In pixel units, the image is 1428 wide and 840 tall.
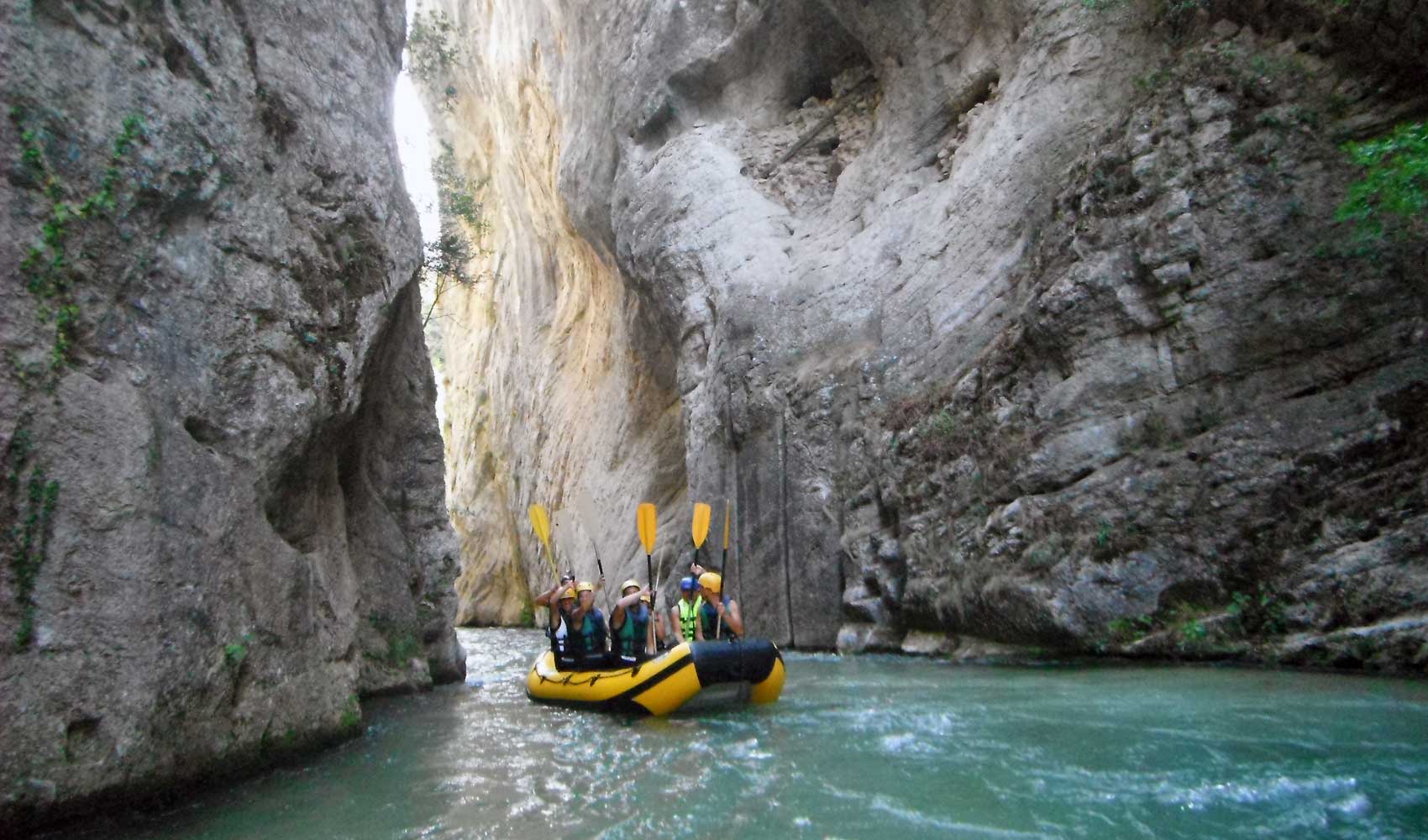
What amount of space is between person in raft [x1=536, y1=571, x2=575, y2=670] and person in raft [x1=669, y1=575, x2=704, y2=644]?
100cm

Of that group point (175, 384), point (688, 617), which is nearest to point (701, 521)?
point (688, 617)

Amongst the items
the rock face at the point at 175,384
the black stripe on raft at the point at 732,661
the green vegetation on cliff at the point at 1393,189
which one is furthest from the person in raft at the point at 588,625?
the green vegetation on cliff at the point at 1393,189

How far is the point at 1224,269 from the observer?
8266 millimetres

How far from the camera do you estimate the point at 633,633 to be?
8.59m

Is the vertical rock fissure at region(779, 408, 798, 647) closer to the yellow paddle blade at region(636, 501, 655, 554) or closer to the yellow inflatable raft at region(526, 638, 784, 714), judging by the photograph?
the yellow paddle blade at region(636, 501, 655, 554)

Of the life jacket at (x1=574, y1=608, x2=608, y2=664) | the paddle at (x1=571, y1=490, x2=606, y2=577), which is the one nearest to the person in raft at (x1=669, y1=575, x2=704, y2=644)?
the life jacket at (x1=574, y1=608, x2=608, y2=664)

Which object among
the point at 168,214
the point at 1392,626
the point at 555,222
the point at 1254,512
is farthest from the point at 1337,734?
the point at 555,222

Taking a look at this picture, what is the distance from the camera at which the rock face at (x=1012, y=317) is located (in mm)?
7465

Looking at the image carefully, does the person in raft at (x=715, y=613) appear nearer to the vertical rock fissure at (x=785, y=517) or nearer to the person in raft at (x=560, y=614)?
the person in raft at (x=560, y=614)

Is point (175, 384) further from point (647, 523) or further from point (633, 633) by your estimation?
point (647, 523)

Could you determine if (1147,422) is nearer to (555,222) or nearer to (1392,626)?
(1392,626)

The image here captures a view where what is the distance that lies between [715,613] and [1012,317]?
190 inches

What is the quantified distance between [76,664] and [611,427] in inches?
642

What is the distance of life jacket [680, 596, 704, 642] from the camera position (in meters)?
8.69
